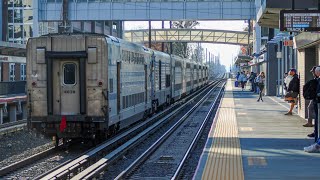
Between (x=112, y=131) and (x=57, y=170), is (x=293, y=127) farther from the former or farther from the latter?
(x=57, y=170)

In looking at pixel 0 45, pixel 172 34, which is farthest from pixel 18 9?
pixel 0 45

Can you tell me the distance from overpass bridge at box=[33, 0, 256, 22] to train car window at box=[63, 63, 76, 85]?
3231 centimetres

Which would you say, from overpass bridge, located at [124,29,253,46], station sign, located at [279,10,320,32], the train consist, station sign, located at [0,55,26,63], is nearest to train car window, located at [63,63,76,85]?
the train consist

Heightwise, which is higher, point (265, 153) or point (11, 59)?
point (11, 59)

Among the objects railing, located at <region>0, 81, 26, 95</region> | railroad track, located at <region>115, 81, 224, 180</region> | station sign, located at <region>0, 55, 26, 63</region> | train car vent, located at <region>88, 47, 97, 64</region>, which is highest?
station sign, located at <region>0, 55, 26, 63</region>

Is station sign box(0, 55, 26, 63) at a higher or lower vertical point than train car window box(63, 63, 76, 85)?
higher

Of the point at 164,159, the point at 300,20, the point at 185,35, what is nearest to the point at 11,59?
the point at 164,159

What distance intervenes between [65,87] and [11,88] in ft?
65.2

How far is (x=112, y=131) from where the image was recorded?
16.8m

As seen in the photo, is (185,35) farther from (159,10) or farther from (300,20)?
(300,20)

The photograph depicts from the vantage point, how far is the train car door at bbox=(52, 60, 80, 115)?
49.0ft

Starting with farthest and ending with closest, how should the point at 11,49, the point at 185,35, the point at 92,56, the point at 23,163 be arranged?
the point at 185,35, the point at 11,49, the point at 92,56, the point at 23,163

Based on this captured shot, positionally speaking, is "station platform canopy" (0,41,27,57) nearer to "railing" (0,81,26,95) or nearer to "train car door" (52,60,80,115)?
"railing" (0,81,26,95)

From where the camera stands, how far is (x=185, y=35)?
7700cm
